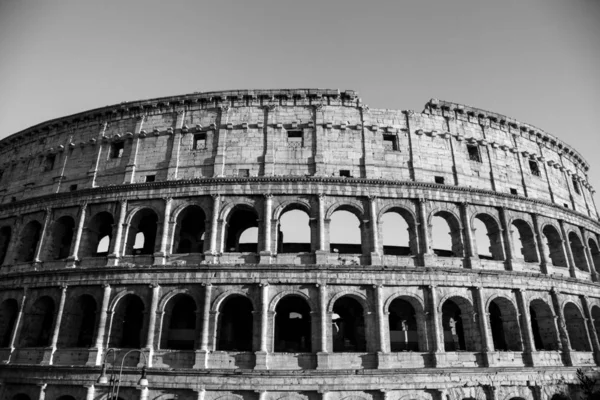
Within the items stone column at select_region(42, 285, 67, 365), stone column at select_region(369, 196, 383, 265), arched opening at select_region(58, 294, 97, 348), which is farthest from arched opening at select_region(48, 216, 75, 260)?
stone column at select_region(369, 196, 383, 265)

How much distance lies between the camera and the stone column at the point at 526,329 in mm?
18766

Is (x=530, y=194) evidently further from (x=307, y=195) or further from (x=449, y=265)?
(x=307, y=195)

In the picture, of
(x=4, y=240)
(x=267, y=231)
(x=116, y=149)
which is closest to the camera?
(x=267, y=231)

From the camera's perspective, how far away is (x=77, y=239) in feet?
67.9

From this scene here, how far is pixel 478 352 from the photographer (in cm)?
1811

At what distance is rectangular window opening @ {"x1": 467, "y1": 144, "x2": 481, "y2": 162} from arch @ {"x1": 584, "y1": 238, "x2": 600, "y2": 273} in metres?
10.9

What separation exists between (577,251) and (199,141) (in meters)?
24.8

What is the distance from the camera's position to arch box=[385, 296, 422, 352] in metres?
19.6

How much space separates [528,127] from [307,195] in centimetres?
1601

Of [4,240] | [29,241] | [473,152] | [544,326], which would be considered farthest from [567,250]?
[4,240]

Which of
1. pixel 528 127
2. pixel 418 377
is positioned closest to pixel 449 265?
pixel 418 377

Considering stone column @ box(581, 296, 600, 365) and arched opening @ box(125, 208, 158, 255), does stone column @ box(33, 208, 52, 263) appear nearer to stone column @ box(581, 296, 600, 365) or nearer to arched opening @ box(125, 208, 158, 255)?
arched opening @ box(125, 208, 158, 255)

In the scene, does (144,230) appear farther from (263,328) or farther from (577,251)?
(577,251)

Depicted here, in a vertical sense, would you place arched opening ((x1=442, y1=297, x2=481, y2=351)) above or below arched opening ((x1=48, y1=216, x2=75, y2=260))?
below
